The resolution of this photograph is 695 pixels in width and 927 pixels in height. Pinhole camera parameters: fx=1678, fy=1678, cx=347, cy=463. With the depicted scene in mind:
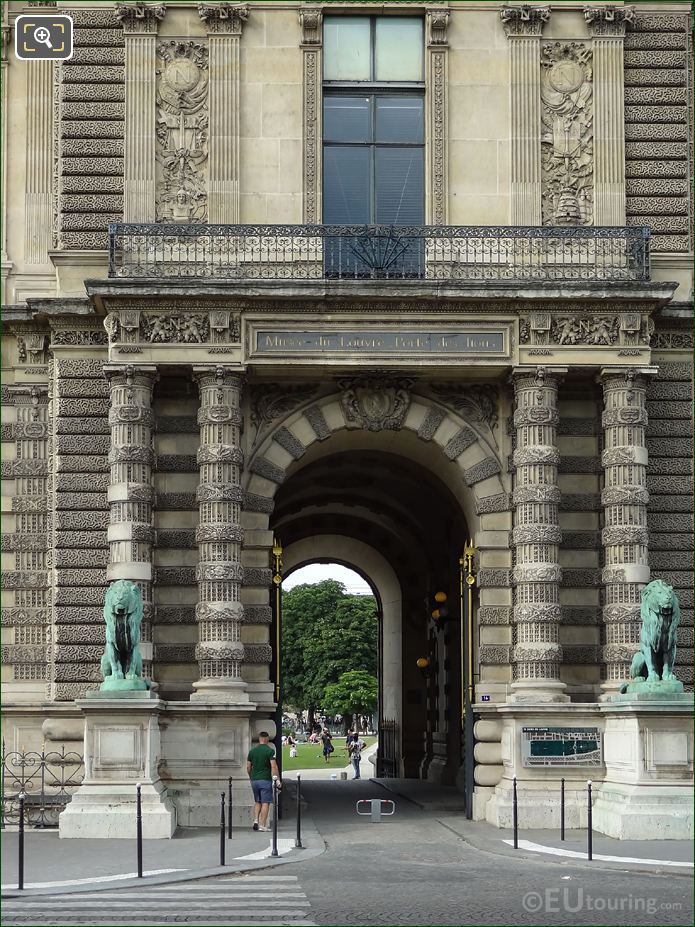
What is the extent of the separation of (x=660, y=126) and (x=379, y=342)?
763cm

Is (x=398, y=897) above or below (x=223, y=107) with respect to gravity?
below

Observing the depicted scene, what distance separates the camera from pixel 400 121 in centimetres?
3441

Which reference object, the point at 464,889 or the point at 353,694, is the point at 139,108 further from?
the point at 353,694

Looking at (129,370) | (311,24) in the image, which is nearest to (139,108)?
(311,24)

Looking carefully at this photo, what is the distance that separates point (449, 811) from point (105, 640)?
320 inches

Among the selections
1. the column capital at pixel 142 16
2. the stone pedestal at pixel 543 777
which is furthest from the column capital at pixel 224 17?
the stone pedestal at pixel 543 777

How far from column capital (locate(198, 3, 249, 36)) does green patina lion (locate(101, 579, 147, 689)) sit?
38.2 ft

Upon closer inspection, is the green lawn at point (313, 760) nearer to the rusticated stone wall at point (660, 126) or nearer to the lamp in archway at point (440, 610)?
the lamp in archway at point (440, 610)

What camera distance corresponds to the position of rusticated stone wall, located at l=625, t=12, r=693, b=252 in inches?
Answer: 1341

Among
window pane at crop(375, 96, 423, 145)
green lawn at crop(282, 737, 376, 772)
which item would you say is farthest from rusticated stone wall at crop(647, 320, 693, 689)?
green lawn at crop(282, 737, 376, 772)

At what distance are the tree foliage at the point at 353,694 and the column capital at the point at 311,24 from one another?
67.0 m

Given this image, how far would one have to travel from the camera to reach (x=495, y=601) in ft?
108

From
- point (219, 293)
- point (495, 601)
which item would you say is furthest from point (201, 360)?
point (495, 601)

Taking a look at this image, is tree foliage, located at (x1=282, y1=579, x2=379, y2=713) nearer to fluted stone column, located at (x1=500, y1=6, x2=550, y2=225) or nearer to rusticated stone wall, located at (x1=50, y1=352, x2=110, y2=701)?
rusticated stone wall, located at (x1=50, y1=352, x2=110, y2=701)
